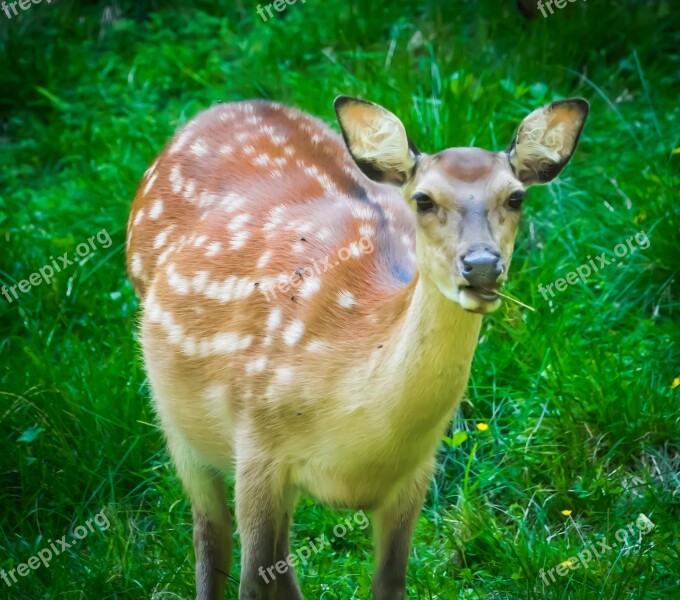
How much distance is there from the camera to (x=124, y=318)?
5.67 m

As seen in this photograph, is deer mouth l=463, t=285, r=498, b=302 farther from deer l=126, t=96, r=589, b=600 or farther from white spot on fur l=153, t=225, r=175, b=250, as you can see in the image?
white spot on fur l=153, t=225, r=175, b=250

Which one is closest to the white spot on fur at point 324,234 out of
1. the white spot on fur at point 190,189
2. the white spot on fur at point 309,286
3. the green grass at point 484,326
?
the white spot on fur at point 309,286

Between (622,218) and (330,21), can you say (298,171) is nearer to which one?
(622,218)

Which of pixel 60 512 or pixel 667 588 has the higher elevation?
pixel 60 512

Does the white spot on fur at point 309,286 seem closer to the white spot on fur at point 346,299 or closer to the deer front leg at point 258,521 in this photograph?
the white spot on fur at point 346,299

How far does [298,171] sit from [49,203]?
2350 mm

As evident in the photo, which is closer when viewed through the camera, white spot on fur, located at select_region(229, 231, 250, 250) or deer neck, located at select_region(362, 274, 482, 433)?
deer neck, located at select_region(362, 274, 482, 433)

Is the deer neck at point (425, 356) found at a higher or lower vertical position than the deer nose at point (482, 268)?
lower

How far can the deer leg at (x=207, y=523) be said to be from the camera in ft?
14.6

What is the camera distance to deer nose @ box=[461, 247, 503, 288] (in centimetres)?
315

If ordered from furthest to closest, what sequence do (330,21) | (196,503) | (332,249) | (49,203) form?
(330,21), (49,203), (196,503), (332,249)

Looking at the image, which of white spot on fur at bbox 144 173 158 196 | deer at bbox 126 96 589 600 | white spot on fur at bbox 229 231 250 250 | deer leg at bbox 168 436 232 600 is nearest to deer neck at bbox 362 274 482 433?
deer at bbox 126 96 589 600

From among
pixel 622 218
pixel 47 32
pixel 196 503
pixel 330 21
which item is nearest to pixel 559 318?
pixel 622 218

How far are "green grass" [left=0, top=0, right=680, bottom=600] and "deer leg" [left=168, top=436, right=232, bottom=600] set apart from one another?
210mm
